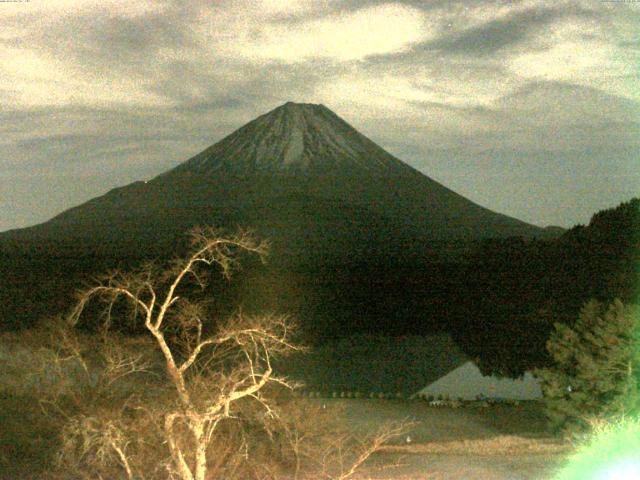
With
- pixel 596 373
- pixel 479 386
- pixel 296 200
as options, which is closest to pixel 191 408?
pixel 596 373

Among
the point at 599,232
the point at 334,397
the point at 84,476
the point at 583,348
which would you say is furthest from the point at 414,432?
the point at 599,232

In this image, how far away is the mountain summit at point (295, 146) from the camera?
3976 inches

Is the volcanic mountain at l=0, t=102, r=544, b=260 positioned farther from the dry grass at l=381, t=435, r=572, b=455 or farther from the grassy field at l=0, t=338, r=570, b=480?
the dry grass at l=381, t=435, r=572, b=455

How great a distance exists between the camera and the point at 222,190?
3871 inches

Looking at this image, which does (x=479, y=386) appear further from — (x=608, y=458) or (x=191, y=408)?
(x=191, y=408)

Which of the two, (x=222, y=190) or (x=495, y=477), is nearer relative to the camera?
(x=495, y=477)

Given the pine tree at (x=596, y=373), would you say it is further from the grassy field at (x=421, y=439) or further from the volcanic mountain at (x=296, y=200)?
the volcanic mountain at (x=296, y=200)

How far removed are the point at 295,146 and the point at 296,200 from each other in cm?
930

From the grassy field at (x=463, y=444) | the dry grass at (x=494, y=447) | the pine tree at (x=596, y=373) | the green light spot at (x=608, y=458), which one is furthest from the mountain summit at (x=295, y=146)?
the green light spot at (x=608, y=458)

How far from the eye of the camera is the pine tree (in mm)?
13539

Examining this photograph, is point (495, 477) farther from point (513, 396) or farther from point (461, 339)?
point (461, 339)

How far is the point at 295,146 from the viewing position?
338 feet

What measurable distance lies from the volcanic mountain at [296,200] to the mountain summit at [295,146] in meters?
0.12

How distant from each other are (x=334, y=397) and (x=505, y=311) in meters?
13.8
